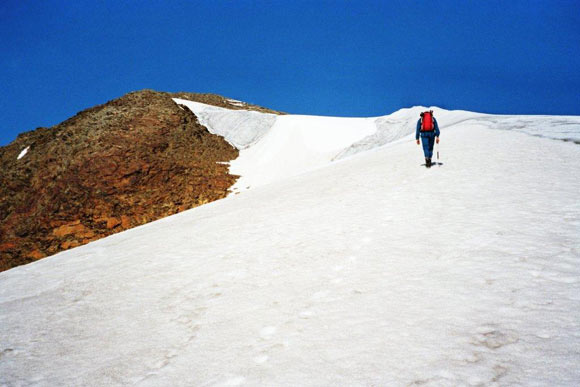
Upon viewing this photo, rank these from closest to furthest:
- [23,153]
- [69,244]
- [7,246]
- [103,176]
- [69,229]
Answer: [69,244] → [7,246] → [69,229] → [103,176] → [23,153]

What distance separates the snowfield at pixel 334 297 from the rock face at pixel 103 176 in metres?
14.6

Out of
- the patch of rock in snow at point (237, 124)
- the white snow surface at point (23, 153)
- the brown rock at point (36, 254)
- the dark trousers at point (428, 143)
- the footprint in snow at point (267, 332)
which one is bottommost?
the brown rock at point (36, 254)

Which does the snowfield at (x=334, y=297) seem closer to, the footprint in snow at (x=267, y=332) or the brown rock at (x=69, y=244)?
the footprint in snow at (x=267, y=332)

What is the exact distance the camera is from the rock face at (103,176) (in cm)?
2059

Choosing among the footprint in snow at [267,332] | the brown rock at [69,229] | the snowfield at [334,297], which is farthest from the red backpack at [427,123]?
the brown rock at [69,229]

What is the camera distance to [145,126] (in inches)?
1271

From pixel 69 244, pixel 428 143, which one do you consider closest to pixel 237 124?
pixel 69 244

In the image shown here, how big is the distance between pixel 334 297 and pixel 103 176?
25482 millimetres

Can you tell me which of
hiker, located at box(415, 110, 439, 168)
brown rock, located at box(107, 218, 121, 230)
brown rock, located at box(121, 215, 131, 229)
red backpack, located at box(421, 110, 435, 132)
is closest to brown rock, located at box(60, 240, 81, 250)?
brown rock, located at box(107, 218, 121, 230)

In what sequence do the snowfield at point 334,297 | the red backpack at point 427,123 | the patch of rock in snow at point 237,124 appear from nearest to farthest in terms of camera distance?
the snowfield at point 334,297, the red backpack at point 427,123, the patch of rock in snow at point 237,124

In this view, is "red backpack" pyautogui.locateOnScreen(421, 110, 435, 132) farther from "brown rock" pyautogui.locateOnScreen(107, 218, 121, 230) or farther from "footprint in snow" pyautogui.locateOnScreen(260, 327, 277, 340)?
"brown rock" pyautogui.locateOnScreen(107, 218, 121, 230)

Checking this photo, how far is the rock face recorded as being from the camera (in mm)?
20594

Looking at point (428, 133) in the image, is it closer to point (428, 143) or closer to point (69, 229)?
point (428, 143)

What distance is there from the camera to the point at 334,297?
3857 millimetres
